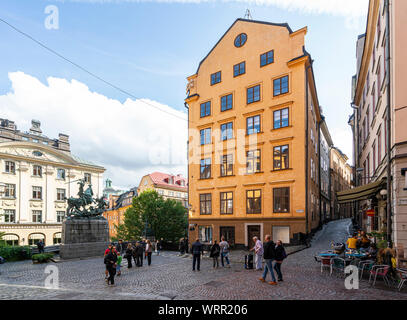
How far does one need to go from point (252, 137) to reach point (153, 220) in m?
23.9

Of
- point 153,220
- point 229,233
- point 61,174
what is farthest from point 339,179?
point 61,174

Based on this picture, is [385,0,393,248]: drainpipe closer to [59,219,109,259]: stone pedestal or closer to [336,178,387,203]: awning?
[336,178,387,203]: awning

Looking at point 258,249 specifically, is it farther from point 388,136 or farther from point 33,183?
point 33,183

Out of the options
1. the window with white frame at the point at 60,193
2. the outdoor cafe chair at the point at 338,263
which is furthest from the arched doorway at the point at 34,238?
the outdoor cafe chair at the point at 338,263

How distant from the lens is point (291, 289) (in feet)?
32.6

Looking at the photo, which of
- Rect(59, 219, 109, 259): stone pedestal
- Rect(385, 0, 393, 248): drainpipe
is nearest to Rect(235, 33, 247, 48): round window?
Rect(385, 0, 393, 248): drainpipe

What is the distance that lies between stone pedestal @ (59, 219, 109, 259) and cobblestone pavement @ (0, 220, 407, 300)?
6.13 metres

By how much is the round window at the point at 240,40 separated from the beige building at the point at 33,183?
29.5 metres

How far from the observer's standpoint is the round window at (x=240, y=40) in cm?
2773

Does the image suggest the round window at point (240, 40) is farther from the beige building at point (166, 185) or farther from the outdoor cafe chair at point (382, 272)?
the beige building at point (166, 185)

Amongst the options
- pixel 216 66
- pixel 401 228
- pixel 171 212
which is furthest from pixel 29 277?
pixel 171 212

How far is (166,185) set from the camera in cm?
7494
